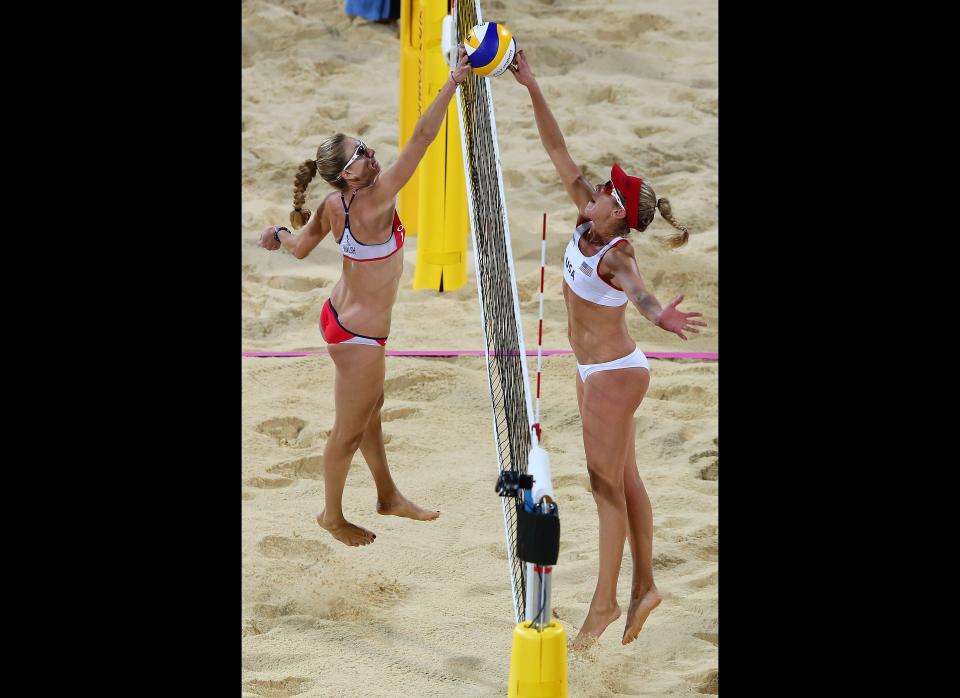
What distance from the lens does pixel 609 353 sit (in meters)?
A: 4.48

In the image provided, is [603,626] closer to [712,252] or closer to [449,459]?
[449,459]

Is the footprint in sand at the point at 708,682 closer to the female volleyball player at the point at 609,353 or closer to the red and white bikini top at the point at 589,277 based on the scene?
the female volleyball player at the point at 609,353

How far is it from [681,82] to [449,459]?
445cm

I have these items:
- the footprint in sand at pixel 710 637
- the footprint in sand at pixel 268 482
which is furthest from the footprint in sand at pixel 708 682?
the footprint in sand at pixel 268 482

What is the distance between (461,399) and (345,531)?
75.8 inches

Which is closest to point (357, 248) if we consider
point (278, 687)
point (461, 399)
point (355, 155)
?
point (355, 155)

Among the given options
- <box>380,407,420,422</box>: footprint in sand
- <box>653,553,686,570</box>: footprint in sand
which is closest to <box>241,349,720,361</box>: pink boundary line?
<box>380,407,420,422</box>: footprint in sand

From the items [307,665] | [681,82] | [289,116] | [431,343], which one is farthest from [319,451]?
[681,82]

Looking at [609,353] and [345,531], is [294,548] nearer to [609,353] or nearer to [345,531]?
[345,531]

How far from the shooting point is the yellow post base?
12.5ft

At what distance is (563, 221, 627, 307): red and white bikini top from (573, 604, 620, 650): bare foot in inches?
44.1

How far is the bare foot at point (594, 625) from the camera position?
4.65 meters

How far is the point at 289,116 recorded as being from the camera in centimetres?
955

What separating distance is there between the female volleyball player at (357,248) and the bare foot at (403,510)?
299 mm
